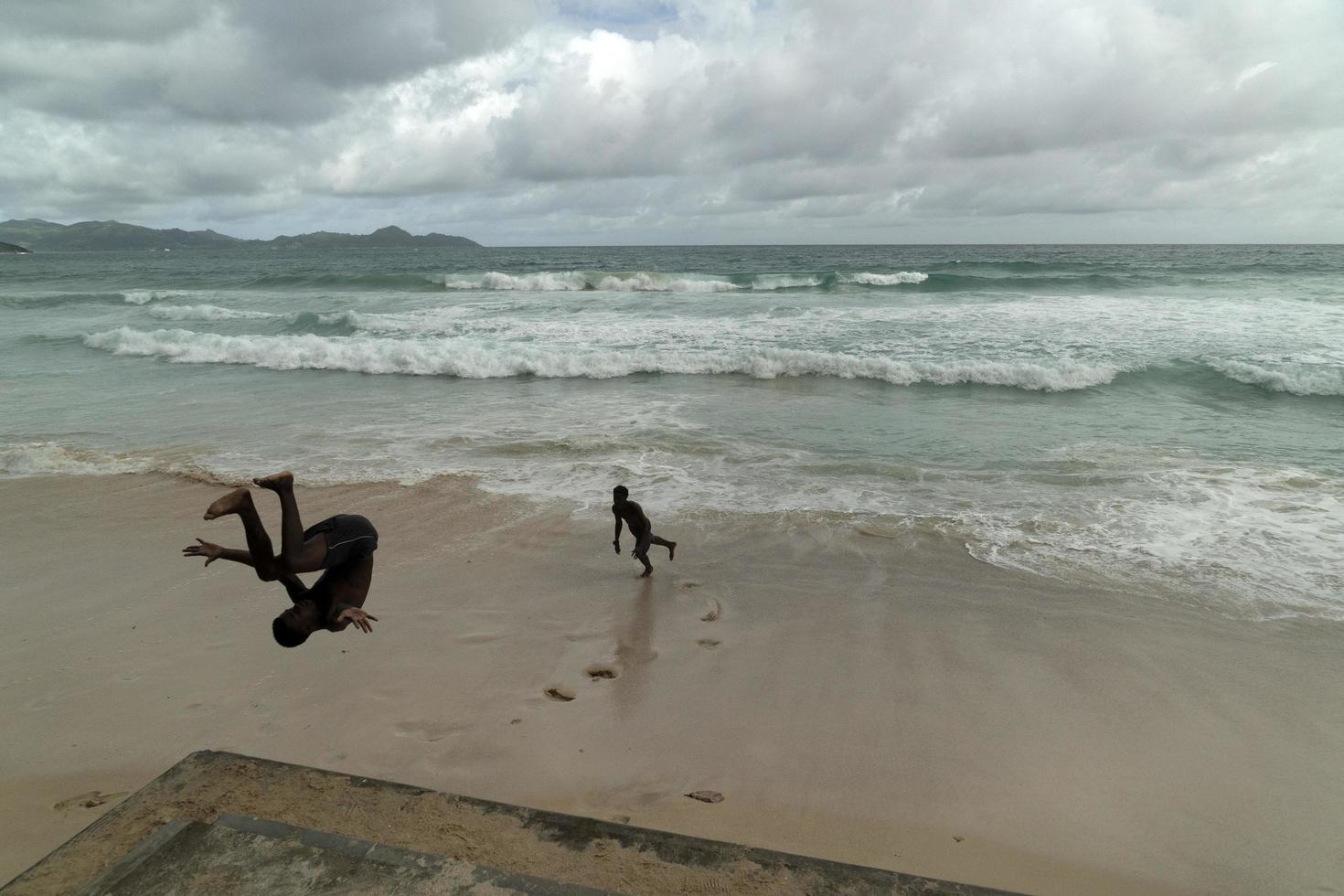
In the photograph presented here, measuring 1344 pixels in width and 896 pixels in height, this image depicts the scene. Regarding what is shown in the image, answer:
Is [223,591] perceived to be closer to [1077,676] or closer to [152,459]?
[152,459]

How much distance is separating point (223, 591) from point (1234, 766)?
24.6ft

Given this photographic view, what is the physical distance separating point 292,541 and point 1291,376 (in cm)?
1909

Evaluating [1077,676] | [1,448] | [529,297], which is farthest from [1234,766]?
[529,297]

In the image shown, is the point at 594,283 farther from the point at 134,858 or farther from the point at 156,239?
the point at 156,239

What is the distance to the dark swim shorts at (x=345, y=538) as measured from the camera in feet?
10.2

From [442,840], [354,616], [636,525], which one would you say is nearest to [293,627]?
[354,616]

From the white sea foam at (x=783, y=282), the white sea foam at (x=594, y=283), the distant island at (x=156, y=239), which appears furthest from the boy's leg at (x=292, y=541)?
the distant island at (x=156, y=239)

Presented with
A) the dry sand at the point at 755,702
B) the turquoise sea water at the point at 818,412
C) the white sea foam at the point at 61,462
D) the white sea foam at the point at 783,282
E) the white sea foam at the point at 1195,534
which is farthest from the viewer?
the white sea foam at the point at 783,282

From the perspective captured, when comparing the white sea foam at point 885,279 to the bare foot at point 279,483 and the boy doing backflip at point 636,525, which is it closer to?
the boy doing backflip at point 636,525

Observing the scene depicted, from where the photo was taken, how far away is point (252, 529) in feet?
9.00

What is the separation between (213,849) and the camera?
110 inches

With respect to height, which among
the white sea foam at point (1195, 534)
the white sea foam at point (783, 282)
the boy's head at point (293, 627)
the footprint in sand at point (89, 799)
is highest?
the white sea foam at point (783, 282)

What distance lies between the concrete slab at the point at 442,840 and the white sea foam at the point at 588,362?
14210 millimetres

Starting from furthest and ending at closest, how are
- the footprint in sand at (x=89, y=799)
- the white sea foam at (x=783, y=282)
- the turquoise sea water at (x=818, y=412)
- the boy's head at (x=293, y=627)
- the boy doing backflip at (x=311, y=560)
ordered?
1. the white sea foam at (x=783, y=282)
2. the turquoise sea water at (x=818, y=412)
3. the footprint in sand at (x=89, y=799)
4. the boy's head at (x=293, y=627)
5. the boy doing backflip at (x=311, y=560)
